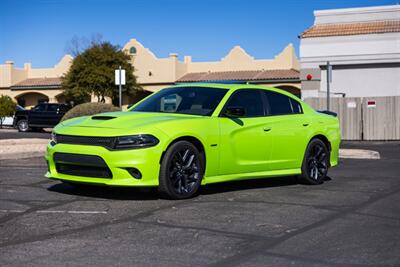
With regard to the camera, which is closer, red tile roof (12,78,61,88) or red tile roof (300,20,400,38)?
red tile roof (300,20,400,38)

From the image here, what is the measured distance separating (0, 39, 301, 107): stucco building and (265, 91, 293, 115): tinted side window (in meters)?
32.8

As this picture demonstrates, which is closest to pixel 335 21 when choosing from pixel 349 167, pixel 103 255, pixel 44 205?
pixel 349 167

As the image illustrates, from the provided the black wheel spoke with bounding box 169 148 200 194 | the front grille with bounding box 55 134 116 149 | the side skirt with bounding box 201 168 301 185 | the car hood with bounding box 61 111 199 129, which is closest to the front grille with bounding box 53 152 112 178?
the front grille with bounding box 55 134 116 149

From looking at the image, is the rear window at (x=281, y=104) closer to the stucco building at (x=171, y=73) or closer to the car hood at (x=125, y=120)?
the car hood at (x=125, y=120)

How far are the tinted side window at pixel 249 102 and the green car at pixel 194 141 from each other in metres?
0.01

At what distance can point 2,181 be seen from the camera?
935 cm

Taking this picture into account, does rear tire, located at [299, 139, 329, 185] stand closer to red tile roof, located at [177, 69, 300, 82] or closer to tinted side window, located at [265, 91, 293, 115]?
tinted side window, located at [265, 91, 293, 115]

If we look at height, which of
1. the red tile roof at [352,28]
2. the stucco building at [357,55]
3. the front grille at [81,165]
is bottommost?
the front grille at [81,165]

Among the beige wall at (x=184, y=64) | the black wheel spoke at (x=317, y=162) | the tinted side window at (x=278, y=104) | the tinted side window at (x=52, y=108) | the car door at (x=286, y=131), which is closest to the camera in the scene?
the car door at (x=286, y=131)

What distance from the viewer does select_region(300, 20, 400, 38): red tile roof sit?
87.8ft

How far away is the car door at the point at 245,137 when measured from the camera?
8.34 metres

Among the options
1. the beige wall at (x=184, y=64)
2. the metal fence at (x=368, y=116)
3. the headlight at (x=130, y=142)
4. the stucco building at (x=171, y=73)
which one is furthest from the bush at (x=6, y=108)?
the headlight at (x=130, y=142)

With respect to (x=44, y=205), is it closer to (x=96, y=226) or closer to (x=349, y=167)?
(x=96, y=226)

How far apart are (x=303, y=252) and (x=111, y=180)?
2.95 metres
